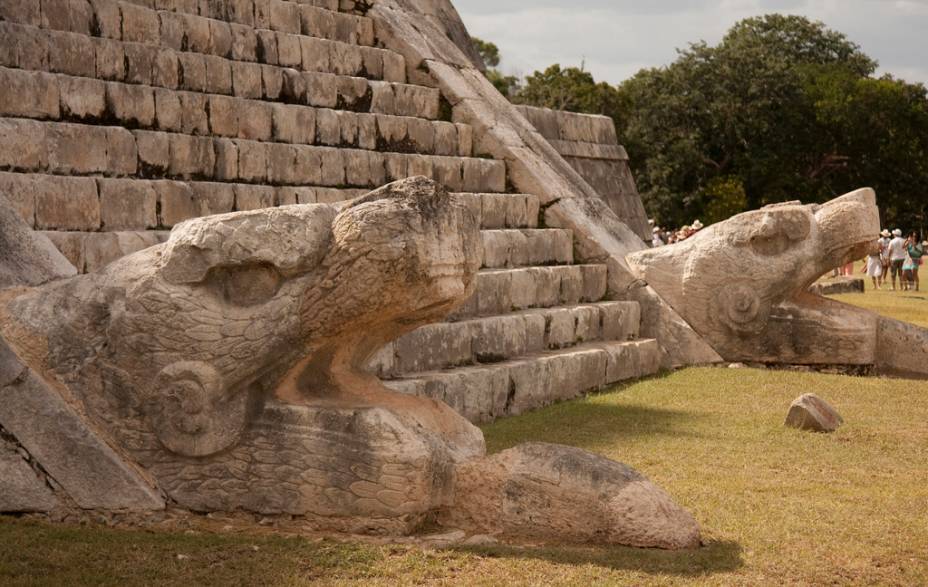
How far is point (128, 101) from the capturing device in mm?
8375

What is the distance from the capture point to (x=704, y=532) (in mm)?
5582

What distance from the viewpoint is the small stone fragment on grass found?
830 centimetres

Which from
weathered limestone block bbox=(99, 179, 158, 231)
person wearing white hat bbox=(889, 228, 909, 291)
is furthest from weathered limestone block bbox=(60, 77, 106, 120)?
person wearing white hat bbox=(889, 228, 909, 291)

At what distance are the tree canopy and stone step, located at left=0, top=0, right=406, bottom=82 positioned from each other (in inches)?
1332

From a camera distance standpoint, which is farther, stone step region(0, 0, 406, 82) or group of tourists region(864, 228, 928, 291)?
group of tourists region(864, 228, 928, 291)

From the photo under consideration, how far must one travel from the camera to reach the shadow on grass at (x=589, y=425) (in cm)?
789

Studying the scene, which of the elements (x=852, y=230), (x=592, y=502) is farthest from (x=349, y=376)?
(x=852, y=230)

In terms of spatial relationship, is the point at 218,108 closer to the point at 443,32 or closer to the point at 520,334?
the point at 520,334

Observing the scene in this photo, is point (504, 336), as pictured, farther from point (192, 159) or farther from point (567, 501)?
point (567, 501)

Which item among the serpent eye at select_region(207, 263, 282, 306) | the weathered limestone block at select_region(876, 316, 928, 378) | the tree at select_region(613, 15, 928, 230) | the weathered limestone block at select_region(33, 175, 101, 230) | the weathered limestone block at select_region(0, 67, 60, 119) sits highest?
the tree at select_region(613, 15, 928, 230)

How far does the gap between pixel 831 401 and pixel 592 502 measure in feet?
16.4

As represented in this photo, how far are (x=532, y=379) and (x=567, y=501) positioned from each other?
3.89 m

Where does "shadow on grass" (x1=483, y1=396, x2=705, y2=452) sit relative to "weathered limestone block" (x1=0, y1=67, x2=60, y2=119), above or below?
below

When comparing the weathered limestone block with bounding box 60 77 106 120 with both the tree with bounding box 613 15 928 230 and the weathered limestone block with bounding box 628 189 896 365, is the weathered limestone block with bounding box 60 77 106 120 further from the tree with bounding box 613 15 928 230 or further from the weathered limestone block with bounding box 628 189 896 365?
the tree with bounding box 613 15 928 230
